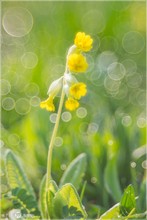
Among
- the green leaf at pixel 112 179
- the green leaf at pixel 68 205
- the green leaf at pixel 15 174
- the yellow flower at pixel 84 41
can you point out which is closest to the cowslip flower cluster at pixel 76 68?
the yellow flower at pixel 84 41

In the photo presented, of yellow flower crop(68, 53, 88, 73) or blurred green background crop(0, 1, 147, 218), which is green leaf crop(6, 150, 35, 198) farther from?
yellow flower crop(68, 53, 88, 73)

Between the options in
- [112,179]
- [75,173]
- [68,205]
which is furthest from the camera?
[112,179]

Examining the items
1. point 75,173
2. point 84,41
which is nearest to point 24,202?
point 75,173

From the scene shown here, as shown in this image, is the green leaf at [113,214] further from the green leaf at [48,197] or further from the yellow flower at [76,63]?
the yellow flower at [76,63]

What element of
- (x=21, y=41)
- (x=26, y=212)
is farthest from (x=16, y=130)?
(x=21, y=41)

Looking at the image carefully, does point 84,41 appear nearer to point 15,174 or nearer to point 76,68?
point 76,68

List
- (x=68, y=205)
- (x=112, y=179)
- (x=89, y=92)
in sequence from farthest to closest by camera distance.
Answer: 1. (x=89, y=92)
2. (x=112, y=179)
3. (x=68, y=205)
